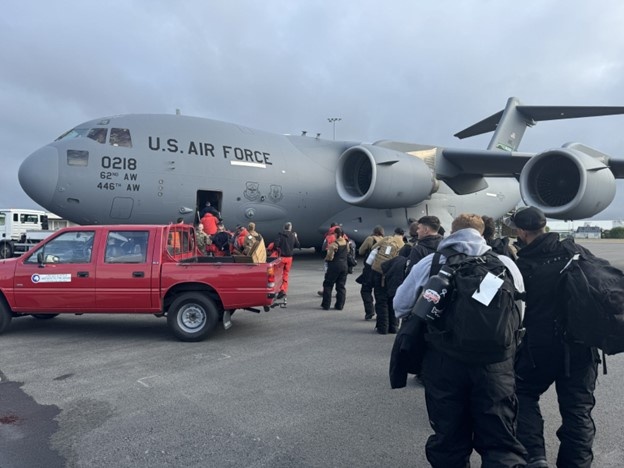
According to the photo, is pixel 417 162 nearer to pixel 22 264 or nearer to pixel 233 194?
pixel 233 194

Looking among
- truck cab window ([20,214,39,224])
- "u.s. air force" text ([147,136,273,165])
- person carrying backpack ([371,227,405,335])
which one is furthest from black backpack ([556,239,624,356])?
truck cab window ([20,214,39,224])

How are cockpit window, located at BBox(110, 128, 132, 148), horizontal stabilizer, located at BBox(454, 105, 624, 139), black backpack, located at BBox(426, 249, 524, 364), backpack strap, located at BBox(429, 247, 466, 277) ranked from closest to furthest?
black backpack, located at BBox(426, 249, 524, 364), backpack strap, located at BBox(429, 247, 466, 277), cockpit window, located at BBox(110, 128, 132, 148), horizontal stabilizer, located at BBox(454, 105, 624, 139)

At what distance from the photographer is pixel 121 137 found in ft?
42.7

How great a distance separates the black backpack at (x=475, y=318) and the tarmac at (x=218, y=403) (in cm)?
119

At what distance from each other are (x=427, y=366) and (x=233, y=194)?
12.2 metres

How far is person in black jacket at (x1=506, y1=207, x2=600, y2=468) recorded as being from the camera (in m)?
3.15

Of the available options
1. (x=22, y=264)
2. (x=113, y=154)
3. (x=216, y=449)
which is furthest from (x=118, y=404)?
(x=113, y=154)

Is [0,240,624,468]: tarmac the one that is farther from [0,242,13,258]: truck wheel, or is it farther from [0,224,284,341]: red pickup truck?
[0,242,13,258]: truck wheel

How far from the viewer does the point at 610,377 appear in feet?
17.5

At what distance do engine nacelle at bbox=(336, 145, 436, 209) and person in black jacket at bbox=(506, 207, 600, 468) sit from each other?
11628 millimetres

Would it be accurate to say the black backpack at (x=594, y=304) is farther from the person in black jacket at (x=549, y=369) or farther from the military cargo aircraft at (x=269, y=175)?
the military cargo aircraft at (x=269, y=175)

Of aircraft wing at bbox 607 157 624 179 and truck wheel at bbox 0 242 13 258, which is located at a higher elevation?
aircraft wing at bbox 607 157 624 179

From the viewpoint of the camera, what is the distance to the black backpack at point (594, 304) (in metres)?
2.95

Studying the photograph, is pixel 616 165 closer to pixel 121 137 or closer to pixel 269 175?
pixel 269 175
